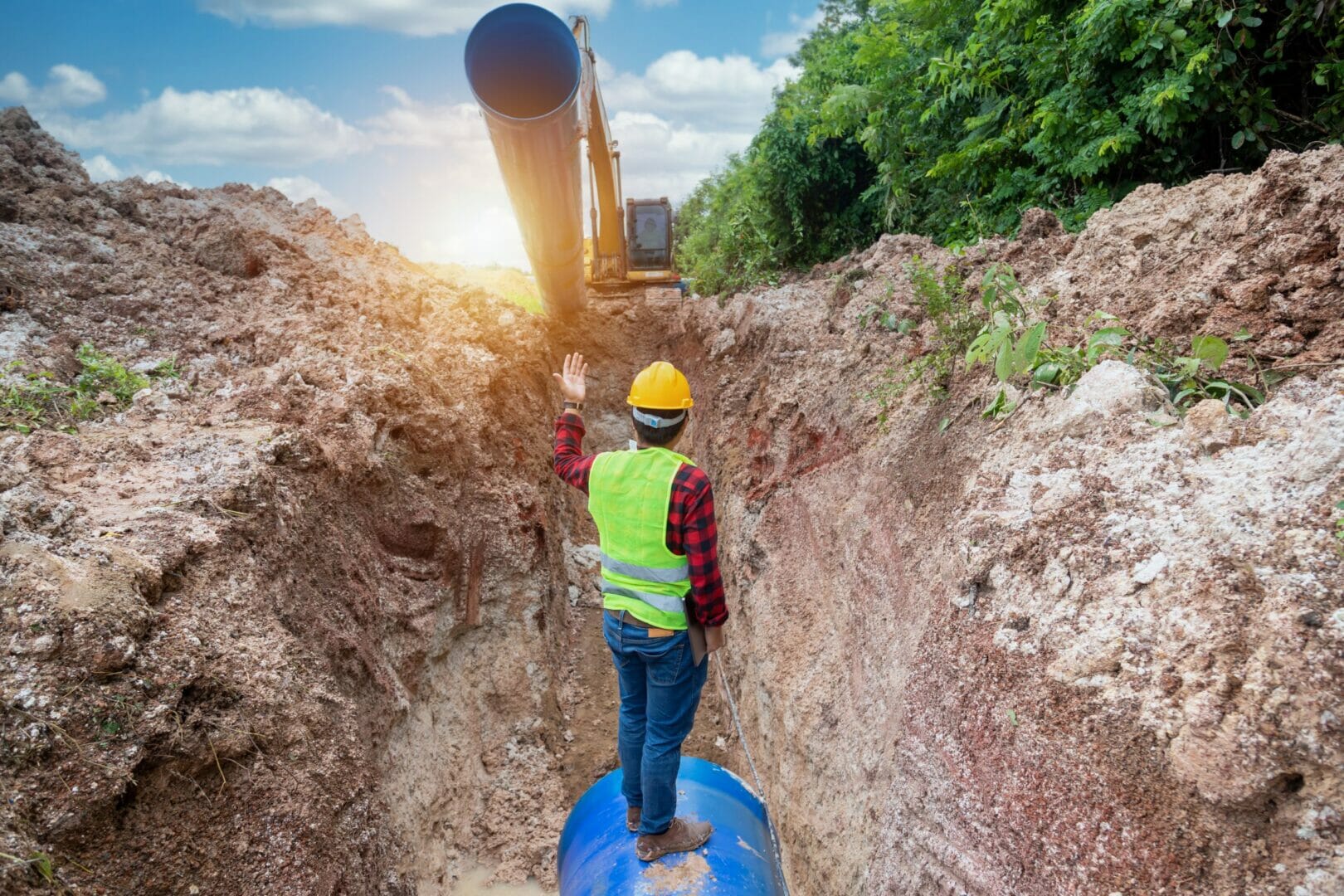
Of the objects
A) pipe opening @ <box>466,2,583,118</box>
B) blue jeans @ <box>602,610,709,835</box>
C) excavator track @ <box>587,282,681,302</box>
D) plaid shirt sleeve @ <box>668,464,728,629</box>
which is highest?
pipe opening @ <box>466,2,583,118</box>

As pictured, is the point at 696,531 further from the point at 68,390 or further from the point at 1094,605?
the point at 68,390

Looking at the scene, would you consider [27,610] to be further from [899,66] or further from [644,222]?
[644,222]

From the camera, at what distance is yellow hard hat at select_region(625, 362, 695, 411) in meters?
3.08

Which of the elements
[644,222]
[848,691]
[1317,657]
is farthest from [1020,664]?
[644,222]

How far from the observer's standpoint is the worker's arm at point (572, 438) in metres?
3.34

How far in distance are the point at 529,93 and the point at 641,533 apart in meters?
4.35

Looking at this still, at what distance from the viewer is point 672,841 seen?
3.32 meters

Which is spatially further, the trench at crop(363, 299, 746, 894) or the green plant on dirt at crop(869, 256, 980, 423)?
the trench at crop(363, 299, 746, 894)

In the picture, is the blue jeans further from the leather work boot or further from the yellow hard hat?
the yellow hard hat

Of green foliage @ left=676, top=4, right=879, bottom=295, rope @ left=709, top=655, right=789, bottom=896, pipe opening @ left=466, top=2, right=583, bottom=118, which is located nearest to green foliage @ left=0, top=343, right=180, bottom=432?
pipe opening @ left=466, top=2, right=583, bottom=118

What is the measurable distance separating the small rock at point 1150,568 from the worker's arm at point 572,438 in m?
2.11

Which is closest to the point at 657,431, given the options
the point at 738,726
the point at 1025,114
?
the point at 738,726

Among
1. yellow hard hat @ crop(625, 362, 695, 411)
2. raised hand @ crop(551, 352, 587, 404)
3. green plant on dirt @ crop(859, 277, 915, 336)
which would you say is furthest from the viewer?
green plant on dirt @ crop(859, 277, 915, 336)

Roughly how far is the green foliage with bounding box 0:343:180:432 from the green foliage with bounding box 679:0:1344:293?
6.00 meters
